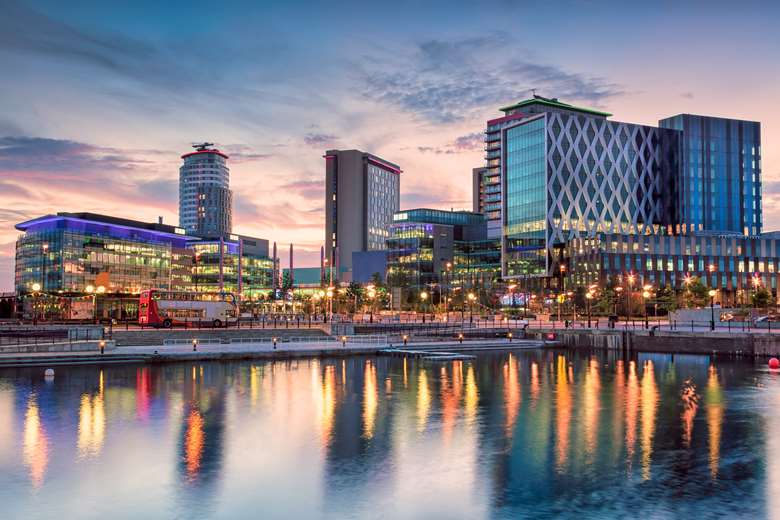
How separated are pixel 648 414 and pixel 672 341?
44446mm

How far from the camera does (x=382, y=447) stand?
29.1 meters

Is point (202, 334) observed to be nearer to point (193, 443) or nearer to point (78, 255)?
point (193, 443)

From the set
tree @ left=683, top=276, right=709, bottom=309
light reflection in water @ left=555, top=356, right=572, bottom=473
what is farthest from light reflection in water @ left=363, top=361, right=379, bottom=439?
tree @ left=683, top=276, right=709, bottom=309

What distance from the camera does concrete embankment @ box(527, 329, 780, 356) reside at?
70.8 metres

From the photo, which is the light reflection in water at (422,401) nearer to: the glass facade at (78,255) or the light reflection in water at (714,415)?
the light reflection in water at (714,415)

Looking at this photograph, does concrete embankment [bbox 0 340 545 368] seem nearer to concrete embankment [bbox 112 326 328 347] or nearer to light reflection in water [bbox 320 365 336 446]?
concrete embankment [bbox 112 326 328 347]

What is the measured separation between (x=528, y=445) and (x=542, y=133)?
17288cm

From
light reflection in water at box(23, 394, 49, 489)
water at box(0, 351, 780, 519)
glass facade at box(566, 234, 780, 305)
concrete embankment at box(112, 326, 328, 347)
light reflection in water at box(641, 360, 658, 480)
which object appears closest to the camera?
water at box(0, 351, 780, 519)

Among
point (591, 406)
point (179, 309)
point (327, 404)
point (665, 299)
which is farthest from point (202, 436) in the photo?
point (665, 299)

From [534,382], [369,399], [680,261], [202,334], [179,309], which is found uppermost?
[680,261]

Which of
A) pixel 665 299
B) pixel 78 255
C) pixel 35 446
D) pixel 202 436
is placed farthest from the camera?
pixel 78 255

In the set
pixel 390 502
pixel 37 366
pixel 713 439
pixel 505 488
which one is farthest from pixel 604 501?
pixel 37 366

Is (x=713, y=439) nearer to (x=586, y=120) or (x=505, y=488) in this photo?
(x=505, y=488)

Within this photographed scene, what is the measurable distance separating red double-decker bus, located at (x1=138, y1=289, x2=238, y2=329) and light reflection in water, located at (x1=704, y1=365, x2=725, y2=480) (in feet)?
182
